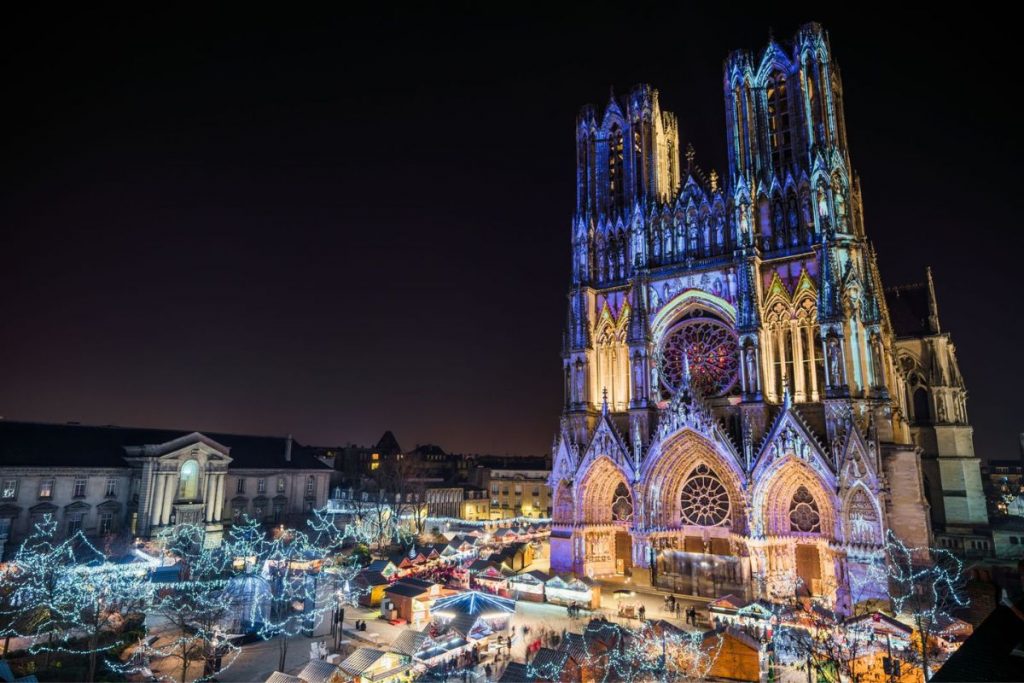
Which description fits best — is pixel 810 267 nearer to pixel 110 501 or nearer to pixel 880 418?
pixel 880 418

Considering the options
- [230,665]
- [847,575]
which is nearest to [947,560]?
[847,575]

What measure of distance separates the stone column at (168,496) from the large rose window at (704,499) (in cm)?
4281

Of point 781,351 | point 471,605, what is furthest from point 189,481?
point 781,351

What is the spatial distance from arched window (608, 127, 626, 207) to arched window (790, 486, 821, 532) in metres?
25.2

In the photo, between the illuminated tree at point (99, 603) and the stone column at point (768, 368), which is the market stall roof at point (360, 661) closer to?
the illuminated tree at point (99, 603)

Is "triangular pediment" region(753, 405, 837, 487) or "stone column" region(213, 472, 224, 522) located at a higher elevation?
"triangular pediment" region(753, 405, 837, 487)

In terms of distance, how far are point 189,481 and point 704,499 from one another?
147 feet

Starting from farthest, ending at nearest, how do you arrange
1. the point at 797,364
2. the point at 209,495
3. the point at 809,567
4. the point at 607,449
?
the point at 209,495
the point at 607,449
the point at 797,364
the point at 809,567

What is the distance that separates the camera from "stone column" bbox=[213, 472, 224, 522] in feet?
181

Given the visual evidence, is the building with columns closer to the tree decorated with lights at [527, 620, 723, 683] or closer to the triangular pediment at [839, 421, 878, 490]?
the tree decorated with lights at [527, 620, 723, 683]

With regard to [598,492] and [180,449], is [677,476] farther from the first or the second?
[180,449]

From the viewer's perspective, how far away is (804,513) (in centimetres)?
3488

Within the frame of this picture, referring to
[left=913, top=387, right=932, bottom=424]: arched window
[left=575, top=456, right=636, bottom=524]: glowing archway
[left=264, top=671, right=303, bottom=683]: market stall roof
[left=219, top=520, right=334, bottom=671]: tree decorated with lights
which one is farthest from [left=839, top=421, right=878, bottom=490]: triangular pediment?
[left=264, top=671, right=303, bottom=683]: market stall roof

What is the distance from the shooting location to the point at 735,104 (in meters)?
43.6
